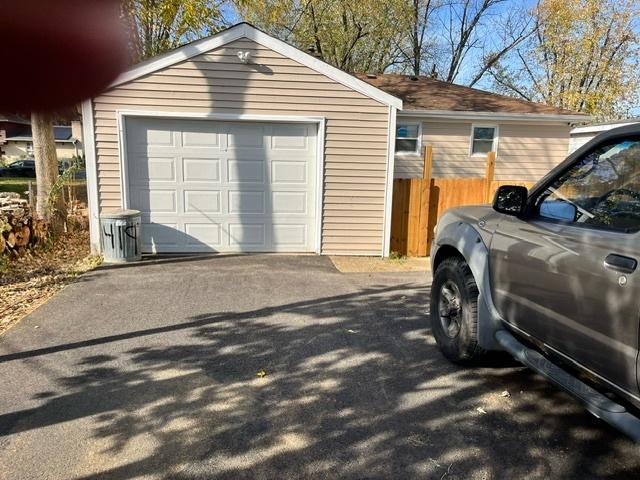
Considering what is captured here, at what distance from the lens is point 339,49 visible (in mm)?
22078

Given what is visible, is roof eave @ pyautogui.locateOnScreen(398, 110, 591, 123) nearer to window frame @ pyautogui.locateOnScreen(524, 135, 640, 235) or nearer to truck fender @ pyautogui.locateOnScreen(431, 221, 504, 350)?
truck fender @ pyautogui.locateOnScreen(431, 221, 504, 350)

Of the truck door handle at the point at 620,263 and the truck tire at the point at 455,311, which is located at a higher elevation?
the truck door handle at the point at 620,263

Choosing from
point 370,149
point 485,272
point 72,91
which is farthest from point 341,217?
point 72,91

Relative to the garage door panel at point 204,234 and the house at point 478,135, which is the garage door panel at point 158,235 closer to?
the garage door panel at point 204,234

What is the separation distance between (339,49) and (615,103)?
42.7ft

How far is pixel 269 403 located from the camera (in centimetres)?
351

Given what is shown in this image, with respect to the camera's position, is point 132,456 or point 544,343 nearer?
point 132,456

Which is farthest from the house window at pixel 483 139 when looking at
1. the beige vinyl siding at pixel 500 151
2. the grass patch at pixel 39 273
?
the grass patch at pixel 39 273

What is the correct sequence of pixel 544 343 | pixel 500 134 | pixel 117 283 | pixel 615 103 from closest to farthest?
pixel 544 343, pixel 117 283, pixel 500 134, pixel 615 103

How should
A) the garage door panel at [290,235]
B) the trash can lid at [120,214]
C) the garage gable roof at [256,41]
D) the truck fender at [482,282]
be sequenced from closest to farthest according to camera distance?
the truck fender at [482,282] → the trash can lid at [120,214] → the garage gable roof at [256,41] → the garage door panel at [290,235]

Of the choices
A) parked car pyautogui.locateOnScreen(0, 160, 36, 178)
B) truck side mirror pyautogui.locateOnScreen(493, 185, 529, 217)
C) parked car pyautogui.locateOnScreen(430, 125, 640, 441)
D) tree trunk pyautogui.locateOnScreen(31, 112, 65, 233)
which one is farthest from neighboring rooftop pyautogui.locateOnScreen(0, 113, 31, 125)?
parked car pyautogui.locateOnScreen(0, 160, 36, 178)

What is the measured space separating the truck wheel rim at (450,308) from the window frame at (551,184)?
101 centimetres

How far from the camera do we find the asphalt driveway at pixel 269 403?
284 centimetres

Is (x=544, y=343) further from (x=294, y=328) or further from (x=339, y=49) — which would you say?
(x=339, y=49)
